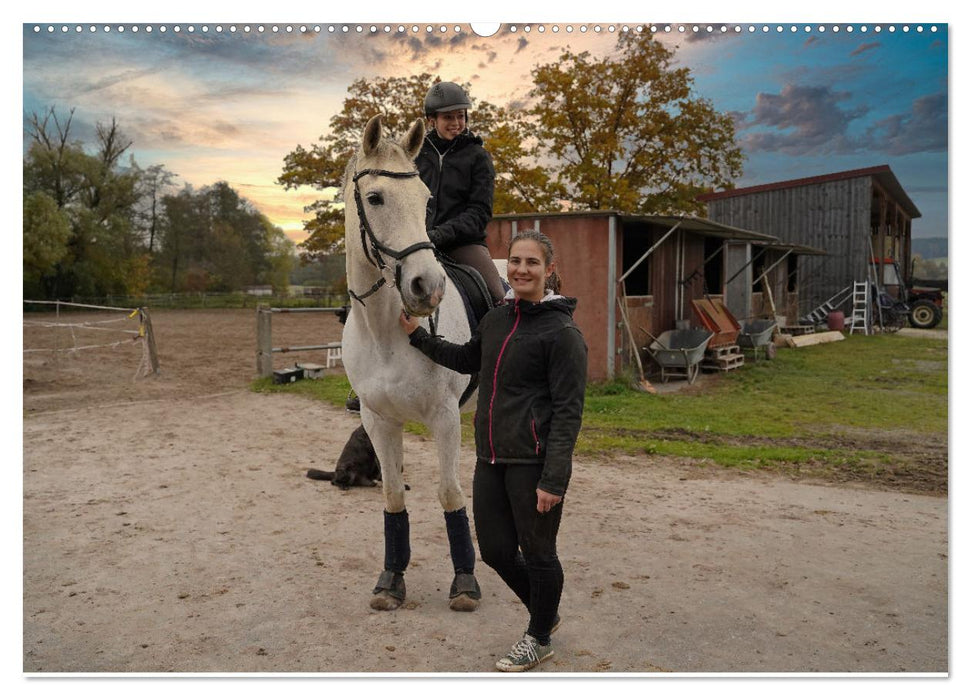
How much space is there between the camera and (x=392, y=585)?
3721 mm

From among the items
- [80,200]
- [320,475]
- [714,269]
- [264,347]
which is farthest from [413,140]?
[714,269]

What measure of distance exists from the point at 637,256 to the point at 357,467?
9.65m

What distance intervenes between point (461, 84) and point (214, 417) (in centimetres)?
700

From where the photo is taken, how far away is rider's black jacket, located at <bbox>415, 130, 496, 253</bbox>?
3539 mm

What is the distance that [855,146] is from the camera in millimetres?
4145

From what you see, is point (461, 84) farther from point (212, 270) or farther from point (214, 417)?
point (212, 270)

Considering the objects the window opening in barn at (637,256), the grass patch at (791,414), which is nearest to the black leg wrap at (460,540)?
the grass patch at (791,414)

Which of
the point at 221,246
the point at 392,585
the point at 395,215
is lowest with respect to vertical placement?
the point at 392,585

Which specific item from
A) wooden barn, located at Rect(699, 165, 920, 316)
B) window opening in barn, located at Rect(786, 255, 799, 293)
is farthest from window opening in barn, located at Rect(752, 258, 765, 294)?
window opening in barn, located at Rect(786, 255, 799, 293)

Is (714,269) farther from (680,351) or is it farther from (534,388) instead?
(534,388)

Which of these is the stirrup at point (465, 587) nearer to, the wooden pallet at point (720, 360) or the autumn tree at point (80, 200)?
the autumn tree at point (80, 200)

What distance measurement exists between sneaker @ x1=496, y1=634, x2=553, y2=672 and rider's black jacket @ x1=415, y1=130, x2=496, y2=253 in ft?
6.25

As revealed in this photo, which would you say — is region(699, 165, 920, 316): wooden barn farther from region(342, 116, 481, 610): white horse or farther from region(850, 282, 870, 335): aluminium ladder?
region(342, 116, 481, 610): white horse

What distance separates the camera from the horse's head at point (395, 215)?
9.07 feet
